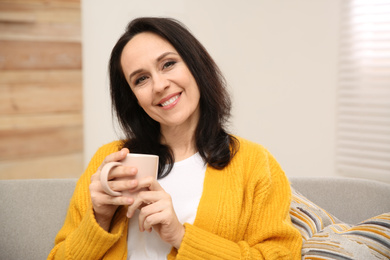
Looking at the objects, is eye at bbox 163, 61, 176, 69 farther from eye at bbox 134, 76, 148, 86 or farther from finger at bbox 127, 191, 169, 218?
finger at bbox 127, 191, 169, 218

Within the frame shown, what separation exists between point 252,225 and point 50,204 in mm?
797

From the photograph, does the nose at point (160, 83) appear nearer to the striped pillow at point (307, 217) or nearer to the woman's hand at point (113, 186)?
the woman's hand at point (113, 186)

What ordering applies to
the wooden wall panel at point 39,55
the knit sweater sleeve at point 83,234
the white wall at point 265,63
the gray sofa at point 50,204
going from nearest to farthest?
the knit sweater sleeve at point 83,234 → the gray sofa at point 50,204 → the wooden wall panel at point 39,55 → the white wall at point 265,63

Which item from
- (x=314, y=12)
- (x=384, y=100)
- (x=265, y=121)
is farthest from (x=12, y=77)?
(x=384, y=100)

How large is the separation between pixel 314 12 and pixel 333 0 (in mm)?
155

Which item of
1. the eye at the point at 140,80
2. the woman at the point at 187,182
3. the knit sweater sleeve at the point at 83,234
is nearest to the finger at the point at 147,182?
the woman at the point at 187,182

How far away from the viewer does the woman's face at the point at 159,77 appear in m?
1.39

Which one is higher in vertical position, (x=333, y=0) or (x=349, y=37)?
(x=333, y=0)

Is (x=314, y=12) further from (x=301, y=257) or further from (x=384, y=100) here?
(x=301, y=257)

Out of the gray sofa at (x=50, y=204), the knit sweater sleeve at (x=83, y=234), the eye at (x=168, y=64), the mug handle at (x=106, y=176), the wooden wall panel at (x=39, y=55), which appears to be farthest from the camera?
the wooden wall panel at (x=39, y=55)

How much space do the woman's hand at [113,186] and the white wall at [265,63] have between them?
1.83 metres

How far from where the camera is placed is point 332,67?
10.2 ft

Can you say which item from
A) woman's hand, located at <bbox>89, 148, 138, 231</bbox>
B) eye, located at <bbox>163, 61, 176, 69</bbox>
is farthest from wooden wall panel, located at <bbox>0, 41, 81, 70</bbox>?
woman's hand, located at <bbox>89, 148, 138, 231</bbox>

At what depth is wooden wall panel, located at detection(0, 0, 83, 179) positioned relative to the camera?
2.79 metres
